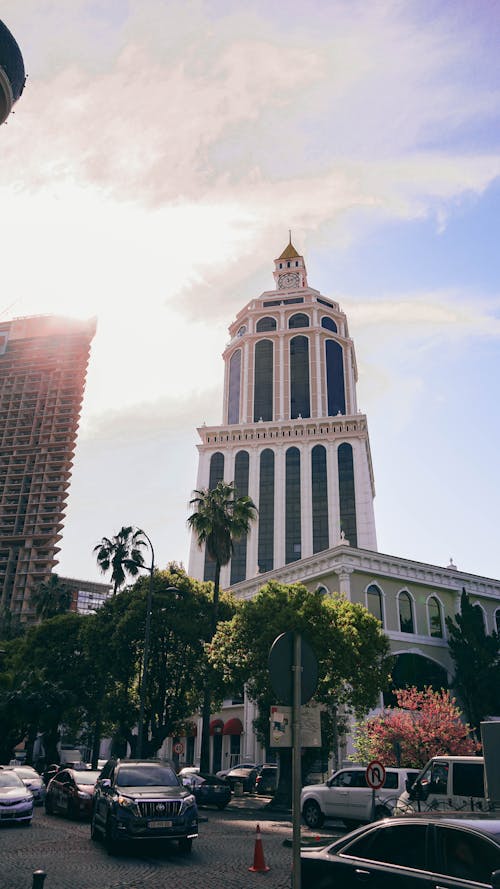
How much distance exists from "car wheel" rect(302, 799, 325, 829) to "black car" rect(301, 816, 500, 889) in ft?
45.0

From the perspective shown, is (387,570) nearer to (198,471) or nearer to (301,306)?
(198,471)

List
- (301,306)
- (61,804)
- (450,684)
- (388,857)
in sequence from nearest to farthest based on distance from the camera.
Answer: (388,857)
(61,804)
(450,684)
(301,306)

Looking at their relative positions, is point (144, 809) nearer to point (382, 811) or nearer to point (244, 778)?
point (382, 811)

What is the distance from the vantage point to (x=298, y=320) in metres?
97.0

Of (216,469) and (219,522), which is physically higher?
(216,469)

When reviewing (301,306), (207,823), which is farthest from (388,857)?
(301,306)

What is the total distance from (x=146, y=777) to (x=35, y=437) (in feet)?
411

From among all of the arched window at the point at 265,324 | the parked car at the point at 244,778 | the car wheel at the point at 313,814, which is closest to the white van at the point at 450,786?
the car wheel at the point at 313,814

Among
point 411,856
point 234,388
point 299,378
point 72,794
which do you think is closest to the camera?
point 411,856

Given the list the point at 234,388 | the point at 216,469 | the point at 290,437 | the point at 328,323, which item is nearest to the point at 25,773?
the point at 216,469

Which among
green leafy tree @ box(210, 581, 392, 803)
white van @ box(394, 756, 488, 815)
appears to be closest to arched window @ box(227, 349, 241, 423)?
green leafy tree @ box(210, 581, 392, 803)

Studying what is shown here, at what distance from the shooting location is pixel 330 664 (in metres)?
28.1

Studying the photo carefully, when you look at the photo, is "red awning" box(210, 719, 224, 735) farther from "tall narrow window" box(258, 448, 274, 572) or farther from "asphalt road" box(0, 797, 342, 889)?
"asphalt road" box(0, 797, 342, 889)

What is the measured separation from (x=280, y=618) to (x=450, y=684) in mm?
18241
